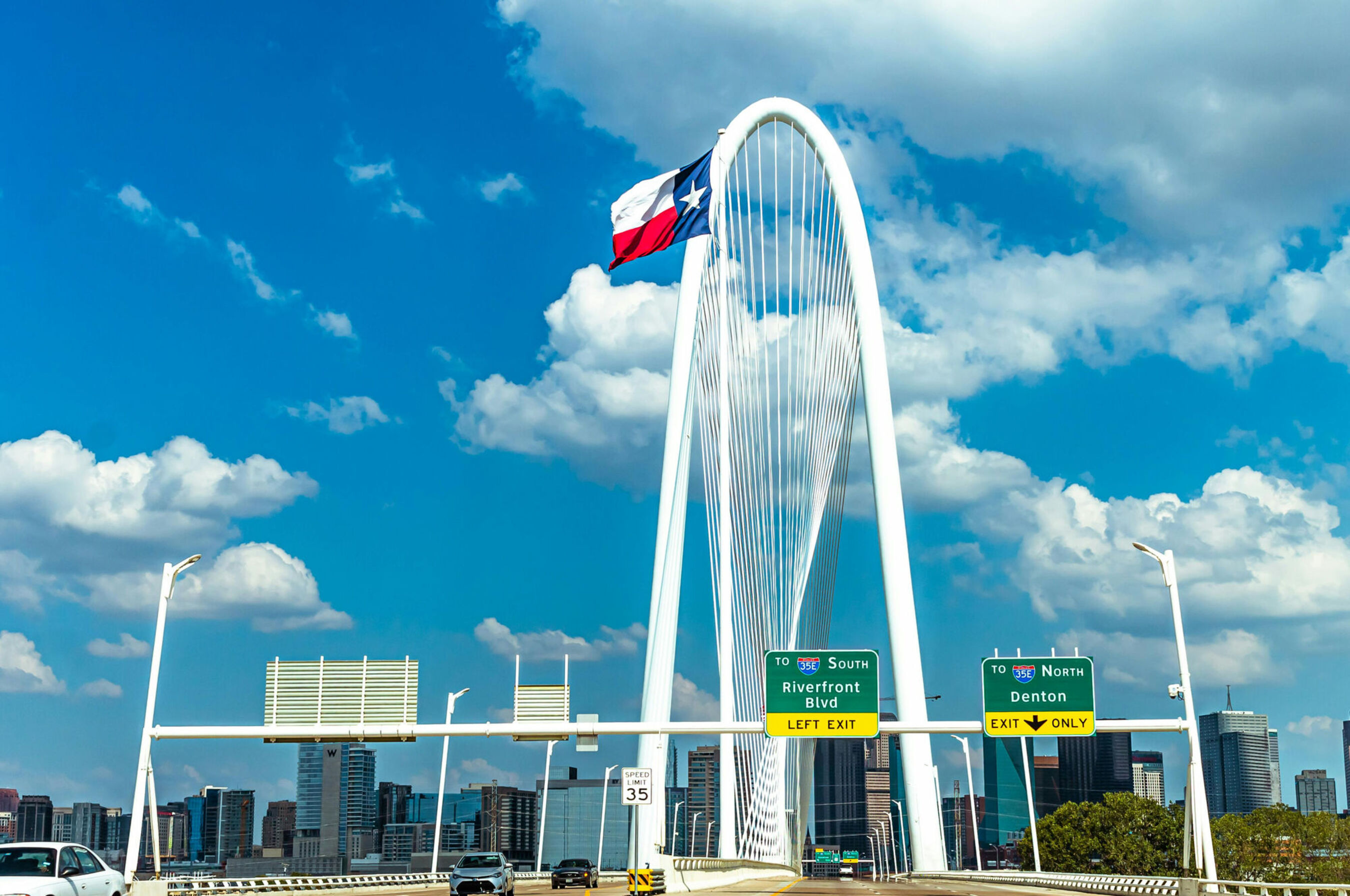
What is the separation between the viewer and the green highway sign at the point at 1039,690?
36406mm

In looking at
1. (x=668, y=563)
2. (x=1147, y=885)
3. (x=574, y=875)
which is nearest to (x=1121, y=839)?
(x=574, y=875)

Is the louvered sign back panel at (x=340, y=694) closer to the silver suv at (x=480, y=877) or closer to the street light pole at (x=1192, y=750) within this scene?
the silver suv at (x=480, y=877)

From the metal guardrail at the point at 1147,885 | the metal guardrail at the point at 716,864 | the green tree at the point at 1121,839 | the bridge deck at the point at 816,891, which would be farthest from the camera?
the green tree at the point at 1121,839

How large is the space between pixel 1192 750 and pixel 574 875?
32.4 metres

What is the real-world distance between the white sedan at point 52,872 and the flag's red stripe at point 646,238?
74.5 ft

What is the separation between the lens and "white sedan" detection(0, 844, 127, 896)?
1820cm

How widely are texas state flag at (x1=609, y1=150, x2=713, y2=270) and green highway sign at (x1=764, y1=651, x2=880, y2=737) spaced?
1231 cm

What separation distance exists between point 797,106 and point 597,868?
4259 centimetres

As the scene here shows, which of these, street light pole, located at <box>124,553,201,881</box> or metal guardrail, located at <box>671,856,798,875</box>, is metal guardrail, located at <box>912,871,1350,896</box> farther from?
street light pole, located at <box>124,553,201,881</box>

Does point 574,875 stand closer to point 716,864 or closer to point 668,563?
point 716,864

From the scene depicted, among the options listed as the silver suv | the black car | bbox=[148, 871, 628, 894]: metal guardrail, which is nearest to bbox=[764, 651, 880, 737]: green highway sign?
the silver suv

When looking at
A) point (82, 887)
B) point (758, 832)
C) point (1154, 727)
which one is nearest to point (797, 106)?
point (1154, 727)

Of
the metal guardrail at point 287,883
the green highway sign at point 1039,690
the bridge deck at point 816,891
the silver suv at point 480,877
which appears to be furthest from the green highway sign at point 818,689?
the metal guardrail at point 287,883

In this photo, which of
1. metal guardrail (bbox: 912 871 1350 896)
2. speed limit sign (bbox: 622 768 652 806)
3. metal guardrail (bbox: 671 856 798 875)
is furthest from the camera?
metal guardrail (bbox: 671 856 798 875)
